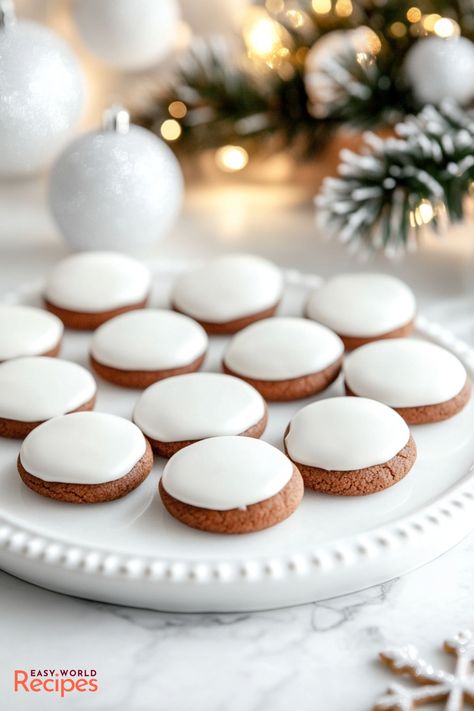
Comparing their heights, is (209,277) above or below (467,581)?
above

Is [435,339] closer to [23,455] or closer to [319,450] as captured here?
[319,450]

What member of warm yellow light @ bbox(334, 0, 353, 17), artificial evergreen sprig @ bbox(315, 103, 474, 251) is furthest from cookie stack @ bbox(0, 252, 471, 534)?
warm yellow light @ bbox(334, 0, 353, 17)

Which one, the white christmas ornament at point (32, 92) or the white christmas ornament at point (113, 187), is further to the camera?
the white christmas ornament at point (113, 187)

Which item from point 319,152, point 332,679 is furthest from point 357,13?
point 332,679

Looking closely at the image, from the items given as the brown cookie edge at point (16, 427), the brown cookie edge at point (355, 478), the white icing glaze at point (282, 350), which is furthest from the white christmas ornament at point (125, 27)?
the brown cookie edge at point (355, 478)

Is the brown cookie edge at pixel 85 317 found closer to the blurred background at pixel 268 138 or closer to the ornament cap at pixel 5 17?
the blurred background at pixel 268 138

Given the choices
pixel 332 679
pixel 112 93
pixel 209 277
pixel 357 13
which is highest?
pixel 357 13

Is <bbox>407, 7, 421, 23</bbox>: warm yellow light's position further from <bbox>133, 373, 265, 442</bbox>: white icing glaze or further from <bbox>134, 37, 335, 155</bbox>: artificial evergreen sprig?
<bbox>133, 373, 265, 442</bbox>: white icing glaze
